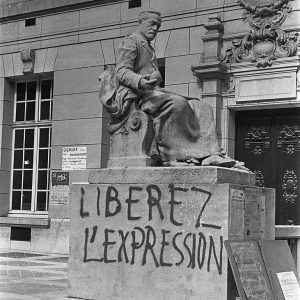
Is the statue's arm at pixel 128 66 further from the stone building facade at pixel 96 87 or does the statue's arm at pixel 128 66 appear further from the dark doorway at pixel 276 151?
the dark doorway at pixel 276 151

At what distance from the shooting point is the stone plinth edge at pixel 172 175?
731 centimetres

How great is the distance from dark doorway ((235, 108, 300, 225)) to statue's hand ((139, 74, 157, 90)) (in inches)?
243

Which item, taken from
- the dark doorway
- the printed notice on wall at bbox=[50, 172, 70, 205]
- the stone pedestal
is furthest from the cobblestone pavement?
the dark doorway

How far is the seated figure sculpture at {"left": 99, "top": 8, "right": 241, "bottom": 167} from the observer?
7859mm

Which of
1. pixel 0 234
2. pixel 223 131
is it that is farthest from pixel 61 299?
pixel 0 234

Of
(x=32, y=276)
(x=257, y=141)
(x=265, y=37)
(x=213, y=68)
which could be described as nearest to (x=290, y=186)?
(x=257, y=141)

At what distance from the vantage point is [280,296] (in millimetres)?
6410

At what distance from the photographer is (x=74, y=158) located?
1590 cm

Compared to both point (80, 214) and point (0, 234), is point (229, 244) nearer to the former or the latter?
point (80, 214)

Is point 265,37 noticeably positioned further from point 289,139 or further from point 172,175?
point 172,175

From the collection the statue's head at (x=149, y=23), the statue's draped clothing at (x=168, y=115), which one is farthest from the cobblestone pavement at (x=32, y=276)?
the statue's head at (x=149, y=23)

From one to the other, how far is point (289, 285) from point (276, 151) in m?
7.38

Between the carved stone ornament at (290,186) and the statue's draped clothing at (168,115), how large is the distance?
5.73 metres

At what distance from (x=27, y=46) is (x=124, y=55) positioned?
9740 mm
